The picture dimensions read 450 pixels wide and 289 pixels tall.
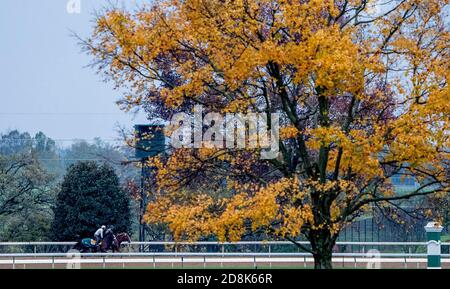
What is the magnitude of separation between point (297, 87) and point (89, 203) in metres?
10.2

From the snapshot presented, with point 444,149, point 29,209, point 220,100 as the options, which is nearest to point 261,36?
point 220,100

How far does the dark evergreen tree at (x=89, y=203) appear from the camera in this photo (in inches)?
851

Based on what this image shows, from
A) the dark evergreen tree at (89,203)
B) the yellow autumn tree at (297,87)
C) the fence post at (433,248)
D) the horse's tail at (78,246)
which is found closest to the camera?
the yellow autumn tree at (297,87)

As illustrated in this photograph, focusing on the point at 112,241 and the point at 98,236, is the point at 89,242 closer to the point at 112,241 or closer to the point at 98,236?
the point at 98,236

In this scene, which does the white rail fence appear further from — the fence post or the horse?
the fence post

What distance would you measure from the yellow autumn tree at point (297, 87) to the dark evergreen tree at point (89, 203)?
886 cm

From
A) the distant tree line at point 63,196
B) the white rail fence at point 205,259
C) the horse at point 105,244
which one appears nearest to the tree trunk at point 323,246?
the white rail fence at point 205,259

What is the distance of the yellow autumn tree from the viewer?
11148mm

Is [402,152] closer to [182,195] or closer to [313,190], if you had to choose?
[313,190]

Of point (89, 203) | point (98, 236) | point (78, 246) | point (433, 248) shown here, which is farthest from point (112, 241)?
point (433, 248)

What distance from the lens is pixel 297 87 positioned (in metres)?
13.3

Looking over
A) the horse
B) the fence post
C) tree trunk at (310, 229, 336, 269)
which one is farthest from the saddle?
tree trunk at (310, 229, 336, 269)

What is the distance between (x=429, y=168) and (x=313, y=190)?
269cm

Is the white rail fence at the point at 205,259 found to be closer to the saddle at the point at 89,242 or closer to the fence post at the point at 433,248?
the saddle at the point at 89,242
